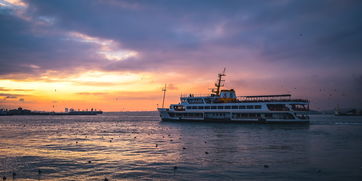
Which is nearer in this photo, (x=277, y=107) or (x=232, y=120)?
(x=277, y=107)

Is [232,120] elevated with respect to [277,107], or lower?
lower

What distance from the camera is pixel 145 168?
21.1m

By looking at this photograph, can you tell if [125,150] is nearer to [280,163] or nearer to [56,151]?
[56,151]

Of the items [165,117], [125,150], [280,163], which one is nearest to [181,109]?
[165,117]

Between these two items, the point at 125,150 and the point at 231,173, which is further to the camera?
the point at 125,150

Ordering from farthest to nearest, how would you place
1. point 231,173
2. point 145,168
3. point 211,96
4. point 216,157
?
point 211,96, point 216,157, point 145,168, point 231,173

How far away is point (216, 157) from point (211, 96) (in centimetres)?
5773

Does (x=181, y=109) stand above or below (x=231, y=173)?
above

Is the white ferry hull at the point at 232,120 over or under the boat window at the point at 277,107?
under

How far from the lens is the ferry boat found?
215 feet

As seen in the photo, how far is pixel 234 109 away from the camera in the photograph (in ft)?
A: 245

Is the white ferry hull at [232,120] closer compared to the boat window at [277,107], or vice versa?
the white ferry hull at [232,120]

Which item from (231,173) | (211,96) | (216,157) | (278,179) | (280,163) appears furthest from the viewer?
(211,96)

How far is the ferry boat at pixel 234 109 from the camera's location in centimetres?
6550
